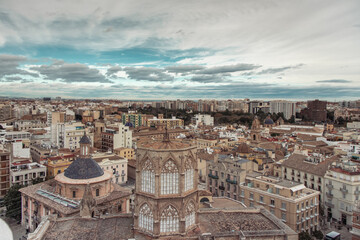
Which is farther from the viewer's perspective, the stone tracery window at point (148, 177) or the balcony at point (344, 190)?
the balcony at point (344, 190)

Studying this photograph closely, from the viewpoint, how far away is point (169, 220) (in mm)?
16016

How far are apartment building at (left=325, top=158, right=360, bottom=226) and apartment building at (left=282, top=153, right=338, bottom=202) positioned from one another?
974mm

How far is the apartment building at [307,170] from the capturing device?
34.7 metres

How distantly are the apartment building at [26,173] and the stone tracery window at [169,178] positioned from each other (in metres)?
28.3

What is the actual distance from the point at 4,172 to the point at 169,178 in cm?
3201

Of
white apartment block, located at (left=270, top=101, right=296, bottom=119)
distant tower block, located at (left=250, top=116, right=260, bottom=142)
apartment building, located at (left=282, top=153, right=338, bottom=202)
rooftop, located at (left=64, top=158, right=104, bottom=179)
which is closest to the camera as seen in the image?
rooftop, located at (left=64, top=158, right=104, bottom=179)

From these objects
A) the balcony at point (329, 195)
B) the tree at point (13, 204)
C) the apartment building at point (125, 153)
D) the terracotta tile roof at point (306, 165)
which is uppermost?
the terracotta tile roof at point (306, 165)

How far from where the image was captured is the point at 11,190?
1288 inches

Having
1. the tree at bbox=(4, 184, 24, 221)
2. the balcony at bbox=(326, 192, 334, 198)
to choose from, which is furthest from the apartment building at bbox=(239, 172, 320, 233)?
the tree at bbox=(4, 184, 24, 221)

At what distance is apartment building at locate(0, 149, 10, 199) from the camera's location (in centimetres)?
3734

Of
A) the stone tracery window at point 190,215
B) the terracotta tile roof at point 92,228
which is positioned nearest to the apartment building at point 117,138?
the terracotta tile roof at point 92,228

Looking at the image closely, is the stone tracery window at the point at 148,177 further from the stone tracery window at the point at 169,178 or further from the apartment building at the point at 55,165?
the apartment building at the point at 55,165

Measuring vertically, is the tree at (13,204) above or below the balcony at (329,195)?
below

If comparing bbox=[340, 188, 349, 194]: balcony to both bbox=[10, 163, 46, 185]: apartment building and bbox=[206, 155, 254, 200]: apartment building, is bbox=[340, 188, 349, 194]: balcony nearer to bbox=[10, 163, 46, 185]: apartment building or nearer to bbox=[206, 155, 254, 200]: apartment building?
bbox=[206, 155, 254, 200]: apartment building
